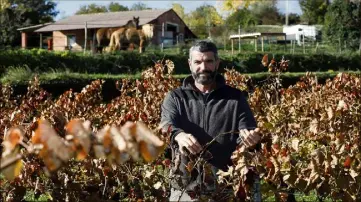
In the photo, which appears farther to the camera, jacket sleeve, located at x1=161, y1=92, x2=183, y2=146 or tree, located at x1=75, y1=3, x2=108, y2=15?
tree, located at x1=75, y1=3, x2=108, y2=15

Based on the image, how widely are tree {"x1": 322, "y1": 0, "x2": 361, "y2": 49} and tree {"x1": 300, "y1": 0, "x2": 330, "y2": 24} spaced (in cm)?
2207

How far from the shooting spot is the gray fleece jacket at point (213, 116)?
126 inches

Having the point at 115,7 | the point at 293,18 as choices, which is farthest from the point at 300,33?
the point at 115,7

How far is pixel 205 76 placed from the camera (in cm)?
323

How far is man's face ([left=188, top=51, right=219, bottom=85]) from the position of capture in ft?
10.5

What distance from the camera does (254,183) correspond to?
282cm

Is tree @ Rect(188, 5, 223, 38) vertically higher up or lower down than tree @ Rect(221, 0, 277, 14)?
lower down

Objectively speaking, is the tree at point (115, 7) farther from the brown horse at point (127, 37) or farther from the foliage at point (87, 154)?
the foliage at point (87, 154)

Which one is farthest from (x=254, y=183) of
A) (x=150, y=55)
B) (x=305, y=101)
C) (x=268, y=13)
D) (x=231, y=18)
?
(x=268, y=13)

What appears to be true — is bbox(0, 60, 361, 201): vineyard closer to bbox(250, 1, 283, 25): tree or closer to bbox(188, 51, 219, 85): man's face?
bbox(188, 51, 219, 85): man's face

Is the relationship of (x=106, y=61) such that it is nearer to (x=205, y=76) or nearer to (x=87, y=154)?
(x=205, y=76)

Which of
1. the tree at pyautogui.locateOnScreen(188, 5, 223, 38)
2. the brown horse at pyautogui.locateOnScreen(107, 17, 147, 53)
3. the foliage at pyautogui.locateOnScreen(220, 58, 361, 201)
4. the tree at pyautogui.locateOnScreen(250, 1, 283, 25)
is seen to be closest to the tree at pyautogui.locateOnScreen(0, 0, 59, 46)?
the brown horse at pyautogui.locateOnScreen(107, 17, 147, 53)

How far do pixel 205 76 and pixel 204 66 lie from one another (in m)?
0.06

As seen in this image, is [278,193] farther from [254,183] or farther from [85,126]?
[85,126]
